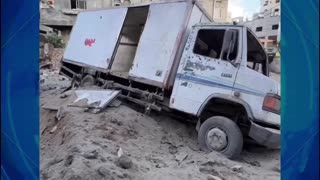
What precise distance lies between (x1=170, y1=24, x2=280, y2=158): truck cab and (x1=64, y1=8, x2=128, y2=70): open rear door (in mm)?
2737

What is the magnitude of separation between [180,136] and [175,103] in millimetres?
842

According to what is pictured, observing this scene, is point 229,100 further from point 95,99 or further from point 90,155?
point 95,99

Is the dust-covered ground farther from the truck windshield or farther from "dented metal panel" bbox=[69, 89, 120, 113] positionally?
the truck windshield

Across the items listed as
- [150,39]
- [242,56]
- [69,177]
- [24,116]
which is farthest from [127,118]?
[24,116]

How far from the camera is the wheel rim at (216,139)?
23.3 ft

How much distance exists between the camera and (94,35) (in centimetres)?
1070

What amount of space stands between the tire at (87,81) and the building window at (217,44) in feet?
13.2

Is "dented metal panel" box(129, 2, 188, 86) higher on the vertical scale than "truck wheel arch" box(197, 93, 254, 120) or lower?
higher

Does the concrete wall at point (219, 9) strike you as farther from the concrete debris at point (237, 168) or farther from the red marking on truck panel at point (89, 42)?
the concrete debris at point (237, 168)

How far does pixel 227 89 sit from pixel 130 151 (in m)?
2.07

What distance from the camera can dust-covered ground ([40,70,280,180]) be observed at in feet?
17.8

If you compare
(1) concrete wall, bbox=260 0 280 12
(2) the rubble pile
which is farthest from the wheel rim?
(1) concrete wall, bbox=260 0 280 12

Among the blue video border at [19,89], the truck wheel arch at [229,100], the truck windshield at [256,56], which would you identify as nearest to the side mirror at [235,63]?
the truck windshield at [256,56]

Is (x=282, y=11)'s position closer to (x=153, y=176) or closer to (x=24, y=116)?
(x=24, y=116)
